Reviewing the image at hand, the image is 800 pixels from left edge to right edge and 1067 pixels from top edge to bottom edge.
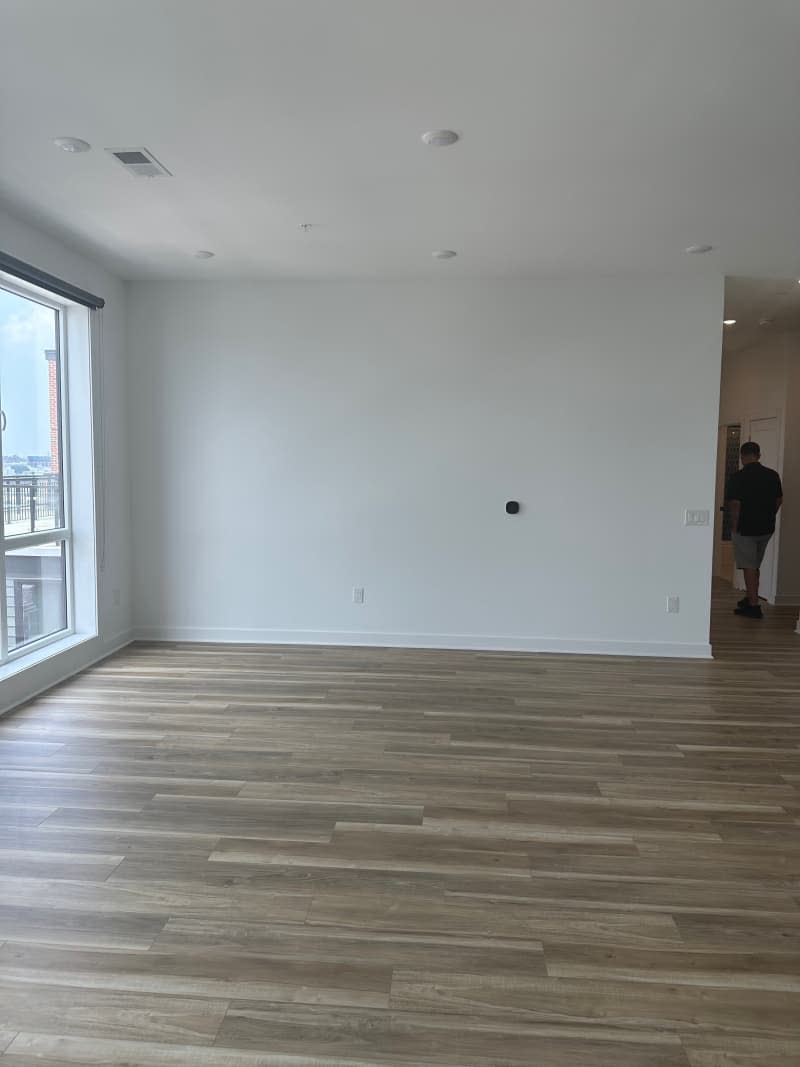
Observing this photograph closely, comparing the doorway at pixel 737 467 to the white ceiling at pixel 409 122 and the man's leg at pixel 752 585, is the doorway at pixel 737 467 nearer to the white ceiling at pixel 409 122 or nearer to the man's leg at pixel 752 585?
the man's leg at pixel 752 585

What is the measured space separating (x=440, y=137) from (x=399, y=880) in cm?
289

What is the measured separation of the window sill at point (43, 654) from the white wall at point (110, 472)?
0.04 metres

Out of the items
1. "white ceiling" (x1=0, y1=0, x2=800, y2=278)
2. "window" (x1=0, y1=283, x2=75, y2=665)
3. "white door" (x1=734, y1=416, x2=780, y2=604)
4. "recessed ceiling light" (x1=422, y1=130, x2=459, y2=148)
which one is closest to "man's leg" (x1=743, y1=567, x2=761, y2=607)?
"white door" (x1=734, y1=416, x2=780, y2=604)

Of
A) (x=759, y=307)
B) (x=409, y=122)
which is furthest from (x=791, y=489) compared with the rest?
(x=409, y=122)

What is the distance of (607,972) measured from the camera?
2117mm

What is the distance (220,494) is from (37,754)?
2.62 meters

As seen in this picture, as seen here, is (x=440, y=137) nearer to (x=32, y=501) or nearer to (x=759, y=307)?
(x=32, y=501)

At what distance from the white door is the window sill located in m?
6.56

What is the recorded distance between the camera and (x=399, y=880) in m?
2.59

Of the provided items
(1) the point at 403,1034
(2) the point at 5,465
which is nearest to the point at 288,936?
(1) the point at 403,1034

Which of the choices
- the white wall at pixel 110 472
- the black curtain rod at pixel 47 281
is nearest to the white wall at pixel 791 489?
the white wall at pixel 110 472

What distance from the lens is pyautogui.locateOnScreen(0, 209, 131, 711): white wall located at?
486 centimetres

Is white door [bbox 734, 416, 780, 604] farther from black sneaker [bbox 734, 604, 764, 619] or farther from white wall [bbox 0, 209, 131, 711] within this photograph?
white wall [bbox 0, 209, 131, 711]

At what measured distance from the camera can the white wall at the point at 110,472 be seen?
4863 millimetres
